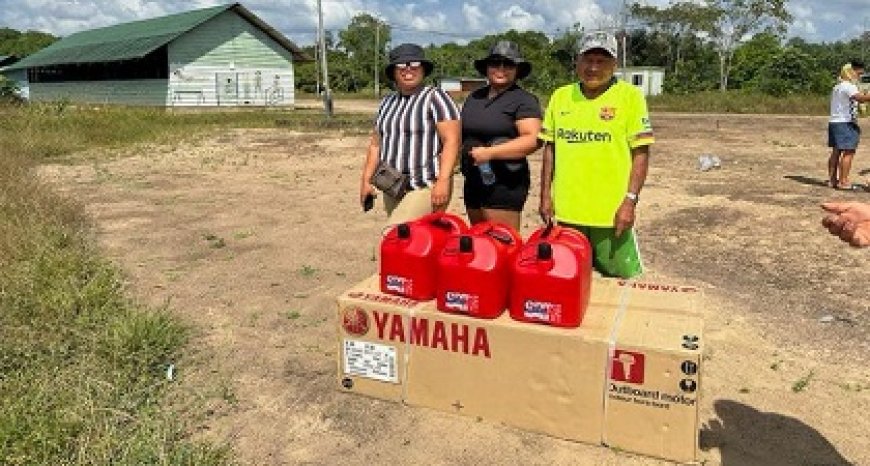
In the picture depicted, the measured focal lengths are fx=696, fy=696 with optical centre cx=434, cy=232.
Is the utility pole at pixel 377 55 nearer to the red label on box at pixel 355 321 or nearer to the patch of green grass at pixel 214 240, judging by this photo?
the patch of green grass at pixel 214 240

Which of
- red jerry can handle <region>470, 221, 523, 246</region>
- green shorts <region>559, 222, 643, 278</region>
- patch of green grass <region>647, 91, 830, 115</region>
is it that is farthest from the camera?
patch of green grass <region>647, 91, 830, 115</region>

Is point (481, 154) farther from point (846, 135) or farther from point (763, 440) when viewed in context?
point (846, 135)

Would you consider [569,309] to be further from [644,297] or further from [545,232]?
[644,297]

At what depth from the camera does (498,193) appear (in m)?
3.76

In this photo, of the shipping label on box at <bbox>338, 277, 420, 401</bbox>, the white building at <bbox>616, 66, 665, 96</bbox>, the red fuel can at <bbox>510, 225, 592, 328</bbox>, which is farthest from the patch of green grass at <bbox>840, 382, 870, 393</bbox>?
the white building at <bbox>616, 66, 665, 96</bbox>

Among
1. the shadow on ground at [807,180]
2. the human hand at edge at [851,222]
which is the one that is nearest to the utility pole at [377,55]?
the shadow on ground at [807,180]

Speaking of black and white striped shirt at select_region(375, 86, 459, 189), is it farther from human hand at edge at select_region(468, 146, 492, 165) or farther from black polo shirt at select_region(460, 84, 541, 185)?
human hand at edge at select_region(468, 146, 492, 165)

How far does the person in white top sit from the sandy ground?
0.41m

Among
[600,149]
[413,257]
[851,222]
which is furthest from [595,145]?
[851,222]

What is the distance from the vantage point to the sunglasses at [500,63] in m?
3.52

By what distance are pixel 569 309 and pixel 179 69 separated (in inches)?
1312

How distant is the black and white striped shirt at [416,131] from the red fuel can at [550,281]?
1006 millimetres

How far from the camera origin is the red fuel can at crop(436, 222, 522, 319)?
2.93 m

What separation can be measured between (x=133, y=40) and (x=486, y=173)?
36705 millimetres
